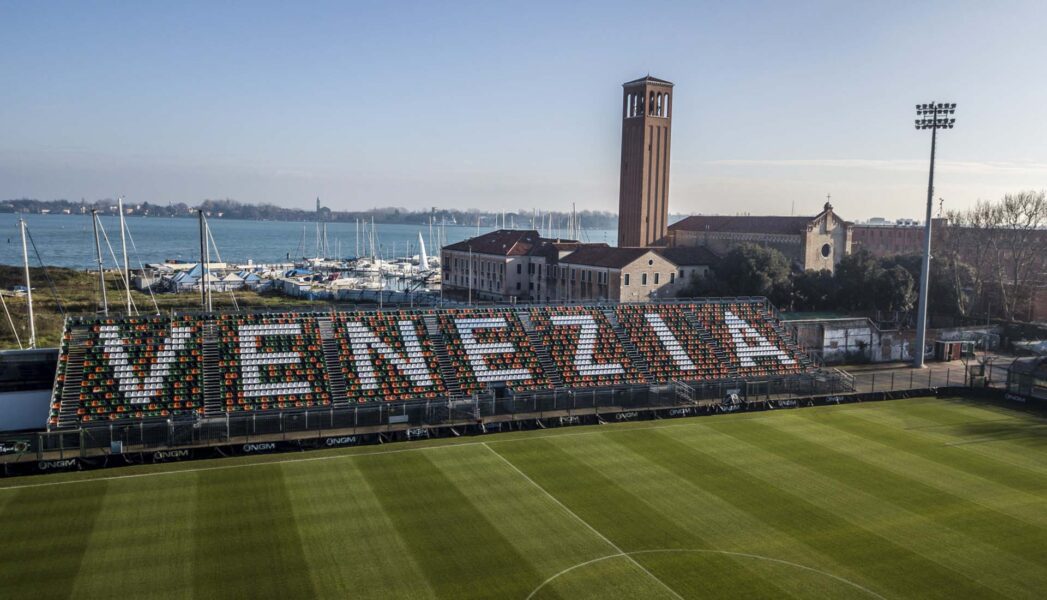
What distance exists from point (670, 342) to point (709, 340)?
310 centimetres

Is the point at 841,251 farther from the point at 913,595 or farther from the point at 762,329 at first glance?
the point at 913,595

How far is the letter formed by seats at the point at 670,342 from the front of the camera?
4866cm

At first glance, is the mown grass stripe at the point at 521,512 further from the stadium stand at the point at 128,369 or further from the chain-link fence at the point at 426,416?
the stadium stand at the point at 128,369

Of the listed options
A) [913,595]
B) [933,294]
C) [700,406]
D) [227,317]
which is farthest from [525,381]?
[933,294]

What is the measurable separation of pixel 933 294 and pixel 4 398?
7484 cm

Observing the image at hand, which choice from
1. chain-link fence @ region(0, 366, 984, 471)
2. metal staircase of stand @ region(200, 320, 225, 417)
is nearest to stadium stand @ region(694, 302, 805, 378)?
chain-link fence @ region(0, 366, 984, 471)

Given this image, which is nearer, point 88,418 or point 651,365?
point 88,418

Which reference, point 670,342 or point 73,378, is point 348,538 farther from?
point 670,342

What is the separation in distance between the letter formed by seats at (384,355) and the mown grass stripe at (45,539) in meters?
14.9

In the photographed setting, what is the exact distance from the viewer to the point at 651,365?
158 ft

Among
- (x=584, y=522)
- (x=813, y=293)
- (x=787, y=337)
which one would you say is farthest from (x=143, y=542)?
(x=813, y=293)

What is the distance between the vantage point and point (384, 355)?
4375cm

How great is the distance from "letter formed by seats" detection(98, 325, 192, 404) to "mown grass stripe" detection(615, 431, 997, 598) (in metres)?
23.4

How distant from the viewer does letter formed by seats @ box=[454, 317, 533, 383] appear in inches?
1750
